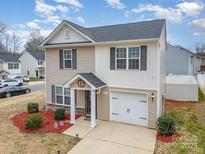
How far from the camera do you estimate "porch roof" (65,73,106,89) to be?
1116 centimetres

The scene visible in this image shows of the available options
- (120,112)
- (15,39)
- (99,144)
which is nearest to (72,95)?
(120,112)

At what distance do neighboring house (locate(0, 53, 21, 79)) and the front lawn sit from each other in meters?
39.7

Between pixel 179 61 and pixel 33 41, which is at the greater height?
pixel 33 41

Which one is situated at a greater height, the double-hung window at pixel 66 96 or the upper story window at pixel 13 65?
the upper story window at pixel 13 65

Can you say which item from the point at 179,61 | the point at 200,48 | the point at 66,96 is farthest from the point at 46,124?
the point at 200,48

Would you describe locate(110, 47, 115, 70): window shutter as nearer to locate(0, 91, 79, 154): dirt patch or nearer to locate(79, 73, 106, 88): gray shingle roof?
locate(79, 73, 106, 88): gray shingle roof

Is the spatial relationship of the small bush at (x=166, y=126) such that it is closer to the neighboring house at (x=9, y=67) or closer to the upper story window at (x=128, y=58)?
the upper story window at (x=128, y=58)

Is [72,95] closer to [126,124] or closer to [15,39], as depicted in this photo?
[126,124]

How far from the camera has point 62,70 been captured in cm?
1370

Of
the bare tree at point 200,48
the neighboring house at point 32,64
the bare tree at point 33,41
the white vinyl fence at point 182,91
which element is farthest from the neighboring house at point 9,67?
the bare tree at point 200,48

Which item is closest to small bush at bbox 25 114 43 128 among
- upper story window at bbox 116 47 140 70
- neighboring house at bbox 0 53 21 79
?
upper story window at bbox 116 47 140 70

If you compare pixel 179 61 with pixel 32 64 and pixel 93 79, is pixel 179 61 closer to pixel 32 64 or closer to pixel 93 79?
pixel 93 79

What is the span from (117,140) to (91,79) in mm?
4246

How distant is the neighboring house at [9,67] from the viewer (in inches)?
1677
